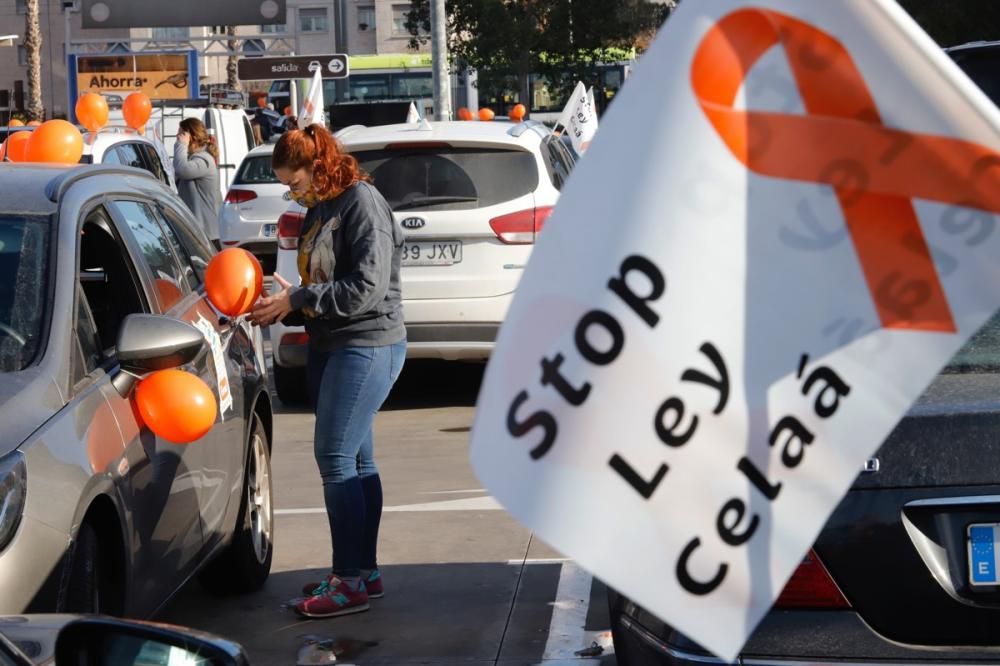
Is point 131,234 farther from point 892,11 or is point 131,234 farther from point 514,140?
point 514,140

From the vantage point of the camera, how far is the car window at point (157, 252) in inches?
217

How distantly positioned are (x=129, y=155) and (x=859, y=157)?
13.7m

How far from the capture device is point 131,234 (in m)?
5.45

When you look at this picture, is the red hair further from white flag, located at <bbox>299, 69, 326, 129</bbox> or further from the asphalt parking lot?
white flag, located at <bbox>299, 69, 326, 129</bbox>

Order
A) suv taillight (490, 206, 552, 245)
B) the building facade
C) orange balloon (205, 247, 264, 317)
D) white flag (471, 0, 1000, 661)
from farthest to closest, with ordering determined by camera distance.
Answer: the building facade, suv taillight (490, 206, 552, 245), orange balloon (205, 247, 264, 317), white flag (471, 0, 1000, 661)

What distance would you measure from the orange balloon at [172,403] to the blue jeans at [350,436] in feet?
2.78

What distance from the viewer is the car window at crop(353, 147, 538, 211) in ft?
32.0

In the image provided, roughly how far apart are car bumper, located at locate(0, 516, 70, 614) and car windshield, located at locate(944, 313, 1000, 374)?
2154 mm

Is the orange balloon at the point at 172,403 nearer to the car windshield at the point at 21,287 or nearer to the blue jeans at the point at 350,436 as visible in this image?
the car windshield at the point at 21,287

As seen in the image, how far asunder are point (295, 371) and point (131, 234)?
5216 millimetres

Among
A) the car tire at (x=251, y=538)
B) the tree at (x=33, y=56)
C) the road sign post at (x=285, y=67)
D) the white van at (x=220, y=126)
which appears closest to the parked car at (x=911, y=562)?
the car tire at (x=251, y=538)

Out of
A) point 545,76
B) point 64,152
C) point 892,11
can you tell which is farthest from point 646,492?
point 545,76

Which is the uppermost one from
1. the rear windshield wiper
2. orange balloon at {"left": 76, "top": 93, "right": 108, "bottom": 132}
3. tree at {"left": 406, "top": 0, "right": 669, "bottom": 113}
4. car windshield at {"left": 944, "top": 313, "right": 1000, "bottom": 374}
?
tree at {"left": 406, "top": 0, "right": 669, "bottom": 113}

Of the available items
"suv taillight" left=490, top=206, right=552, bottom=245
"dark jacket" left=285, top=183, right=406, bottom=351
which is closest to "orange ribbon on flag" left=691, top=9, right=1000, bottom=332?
"dark jacket" left=285, top=183, right=406, bottom=351
